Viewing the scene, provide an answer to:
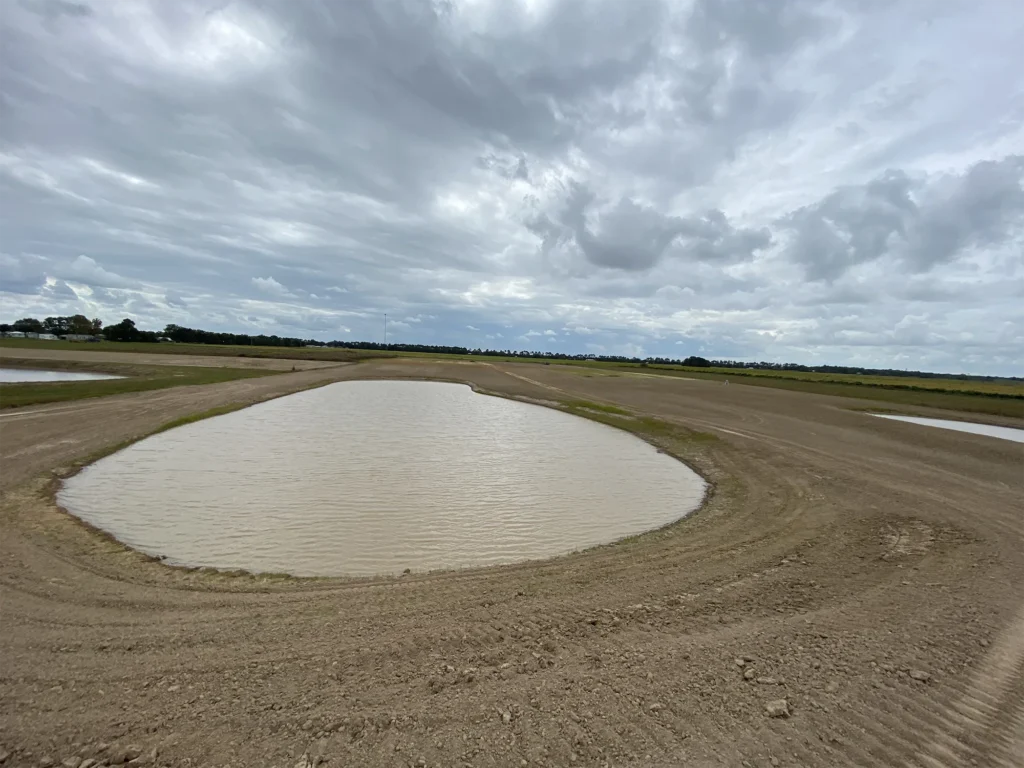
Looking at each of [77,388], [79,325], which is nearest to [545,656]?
[77,388]

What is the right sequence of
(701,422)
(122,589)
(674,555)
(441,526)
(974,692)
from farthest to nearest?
(701,422) → (441,526) → (674,555) → (122,589) → (974,692)

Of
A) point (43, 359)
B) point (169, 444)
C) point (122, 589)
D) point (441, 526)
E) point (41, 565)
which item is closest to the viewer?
point (122, 589)

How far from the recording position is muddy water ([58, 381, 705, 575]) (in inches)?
377

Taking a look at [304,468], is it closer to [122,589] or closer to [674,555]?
[122,589]

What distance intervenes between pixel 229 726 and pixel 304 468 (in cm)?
1214

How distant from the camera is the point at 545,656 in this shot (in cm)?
558

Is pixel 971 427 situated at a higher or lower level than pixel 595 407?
higher

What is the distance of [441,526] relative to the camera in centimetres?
1108

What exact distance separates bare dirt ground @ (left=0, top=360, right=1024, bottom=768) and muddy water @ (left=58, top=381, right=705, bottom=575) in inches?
41.5

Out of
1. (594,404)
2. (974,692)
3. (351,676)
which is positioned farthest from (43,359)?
(974,692)

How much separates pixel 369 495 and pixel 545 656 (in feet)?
27.9

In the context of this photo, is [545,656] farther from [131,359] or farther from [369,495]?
[131,359]

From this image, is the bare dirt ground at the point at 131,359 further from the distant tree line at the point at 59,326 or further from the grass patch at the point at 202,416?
the distant tree line at the point at 59,326

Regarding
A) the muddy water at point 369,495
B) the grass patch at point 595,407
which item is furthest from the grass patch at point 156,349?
the muddy water at point 369,495
